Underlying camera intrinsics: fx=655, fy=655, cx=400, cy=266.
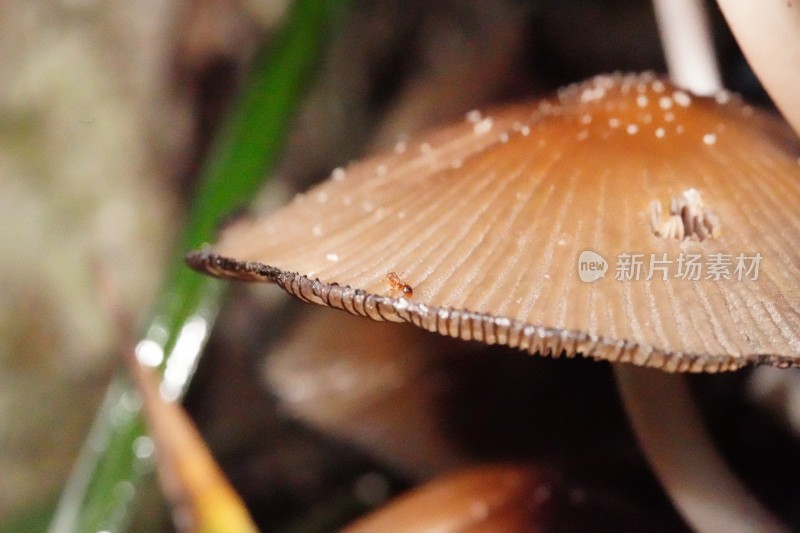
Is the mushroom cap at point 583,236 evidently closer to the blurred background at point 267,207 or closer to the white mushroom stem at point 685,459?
the white mushroom stem at point 685,459

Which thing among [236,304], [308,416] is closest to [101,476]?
[308,416]

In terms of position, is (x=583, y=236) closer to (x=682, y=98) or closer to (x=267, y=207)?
(x=682, y=98)

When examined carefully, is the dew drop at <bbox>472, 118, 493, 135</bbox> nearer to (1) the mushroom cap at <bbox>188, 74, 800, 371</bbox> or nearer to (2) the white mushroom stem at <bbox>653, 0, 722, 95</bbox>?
(1) the mushroom cap at <bbox>188, 74, 800, 371</bbox>

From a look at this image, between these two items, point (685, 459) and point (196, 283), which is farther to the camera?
point (196, 283)

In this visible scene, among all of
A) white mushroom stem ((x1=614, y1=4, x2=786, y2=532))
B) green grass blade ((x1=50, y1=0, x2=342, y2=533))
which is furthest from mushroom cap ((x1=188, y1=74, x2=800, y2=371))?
green grass blade ((x1=50, y1=0, x2=342, y2=533))

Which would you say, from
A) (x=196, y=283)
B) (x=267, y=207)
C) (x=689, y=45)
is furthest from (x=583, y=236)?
(x=267, y=207)
